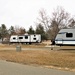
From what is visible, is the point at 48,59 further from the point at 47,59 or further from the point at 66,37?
the point at 66,37

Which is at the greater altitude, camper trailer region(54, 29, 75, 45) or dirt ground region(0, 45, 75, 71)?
camper trailer region(54, 29, 75, 45)

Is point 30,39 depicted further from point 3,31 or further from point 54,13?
point 3,31

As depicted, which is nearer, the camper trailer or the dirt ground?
the dirt ground

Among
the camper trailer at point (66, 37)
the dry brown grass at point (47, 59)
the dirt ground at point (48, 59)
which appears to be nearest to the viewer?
the dirt ground at point (48, 59)

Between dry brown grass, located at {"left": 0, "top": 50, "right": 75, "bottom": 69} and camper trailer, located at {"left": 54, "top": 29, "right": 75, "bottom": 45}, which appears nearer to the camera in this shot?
dry brown grass, located at {"left": 0, "top": 50, "right": 75, "bottom": 69}

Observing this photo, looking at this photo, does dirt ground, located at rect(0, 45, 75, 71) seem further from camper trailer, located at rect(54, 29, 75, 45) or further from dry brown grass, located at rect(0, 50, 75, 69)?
camper trailer, located at rect(54, 29, 75, 45)

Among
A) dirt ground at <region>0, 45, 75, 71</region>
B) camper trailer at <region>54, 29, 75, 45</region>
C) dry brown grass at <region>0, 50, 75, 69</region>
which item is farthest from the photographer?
camper trailer at <region>54, 29, 75, 45</region>

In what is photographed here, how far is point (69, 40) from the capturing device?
40.2 m

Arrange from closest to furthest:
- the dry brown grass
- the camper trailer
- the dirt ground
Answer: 1. the dirt ground
2. the dry brown grass
3. the camper trailer

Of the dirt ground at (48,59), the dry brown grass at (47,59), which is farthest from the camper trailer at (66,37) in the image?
the dry brown grass at (47,59)

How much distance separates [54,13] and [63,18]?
3.26m

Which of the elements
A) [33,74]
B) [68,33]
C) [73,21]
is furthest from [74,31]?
[73,21]

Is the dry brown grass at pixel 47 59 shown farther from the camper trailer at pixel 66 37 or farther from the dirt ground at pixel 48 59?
the camper trailer at pixel 66 37

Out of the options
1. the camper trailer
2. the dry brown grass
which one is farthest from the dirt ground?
the camper trailer
